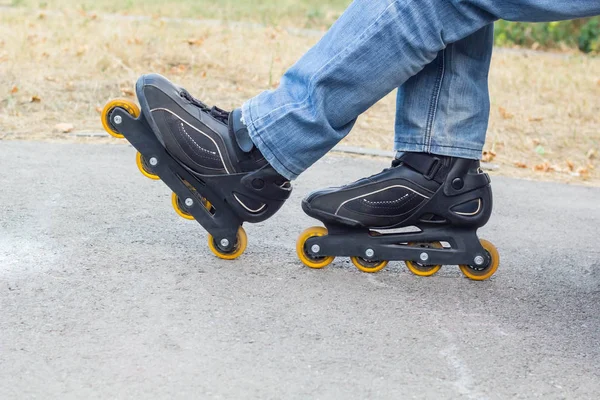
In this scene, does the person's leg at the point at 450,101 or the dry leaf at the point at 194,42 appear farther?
the dry leaf at the point at 194,42

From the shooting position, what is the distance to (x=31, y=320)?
2145mm

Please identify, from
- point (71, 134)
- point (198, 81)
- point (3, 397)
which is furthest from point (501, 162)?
point (3, 397)

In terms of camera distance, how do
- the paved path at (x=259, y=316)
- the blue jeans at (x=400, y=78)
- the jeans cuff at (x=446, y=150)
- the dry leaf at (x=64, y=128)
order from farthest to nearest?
the dry leaf at (x=64, y=128), the jeans cuff at (x=446, y=150), the blue jeans at (x=400, y=78), the paved path at (x=259, y=316)

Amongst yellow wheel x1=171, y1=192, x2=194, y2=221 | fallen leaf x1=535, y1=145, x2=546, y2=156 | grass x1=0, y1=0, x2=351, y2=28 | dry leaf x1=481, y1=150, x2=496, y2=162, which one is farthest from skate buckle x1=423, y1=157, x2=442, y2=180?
grass x1=0, y1=0, x2=351, y2=28

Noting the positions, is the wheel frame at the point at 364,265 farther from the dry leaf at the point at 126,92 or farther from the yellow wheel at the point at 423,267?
the dry leaf at the point at 126,92

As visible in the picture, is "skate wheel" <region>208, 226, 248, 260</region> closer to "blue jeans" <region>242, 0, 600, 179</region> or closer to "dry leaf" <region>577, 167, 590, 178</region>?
"blue jeans" <region>242, 0, 600, 179</region>

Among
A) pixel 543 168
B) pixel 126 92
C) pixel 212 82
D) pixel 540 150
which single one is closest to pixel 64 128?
pixel 126 92

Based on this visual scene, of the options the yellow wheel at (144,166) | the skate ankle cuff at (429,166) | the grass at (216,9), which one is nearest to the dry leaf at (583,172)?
the skate ankle cuff at (429,166)

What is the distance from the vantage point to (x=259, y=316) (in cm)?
227

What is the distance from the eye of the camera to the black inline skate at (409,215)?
2.59 m

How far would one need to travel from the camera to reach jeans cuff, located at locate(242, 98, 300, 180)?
2451 millimetres

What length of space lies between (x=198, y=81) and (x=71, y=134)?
1.31 metres

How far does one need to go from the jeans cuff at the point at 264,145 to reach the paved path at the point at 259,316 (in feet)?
1.11

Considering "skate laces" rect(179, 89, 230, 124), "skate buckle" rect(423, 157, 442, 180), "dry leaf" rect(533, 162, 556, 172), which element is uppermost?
"skate laces" rect(179, 89, 230, 124)
